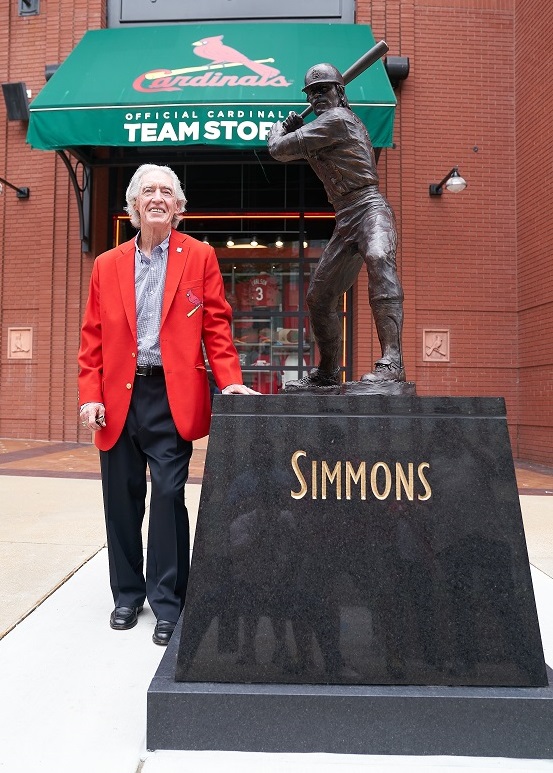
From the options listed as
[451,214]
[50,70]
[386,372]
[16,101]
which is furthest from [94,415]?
[16,101]

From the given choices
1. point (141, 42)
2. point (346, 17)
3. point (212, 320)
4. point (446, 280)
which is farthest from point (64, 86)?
point (212, 320)

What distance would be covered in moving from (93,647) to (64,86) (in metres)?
7.84

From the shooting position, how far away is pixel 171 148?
30.2 ft

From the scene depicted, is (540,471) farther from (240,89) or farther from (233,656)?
(233,656)

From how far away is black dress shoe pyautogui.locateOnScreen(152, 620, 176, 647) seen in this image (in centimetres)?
260

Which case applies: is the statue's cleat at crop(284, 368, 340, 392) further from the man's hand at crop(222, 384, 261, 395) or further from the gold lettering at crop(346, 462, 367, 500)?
the gold lettering at crop(346, 462, 367, 500)

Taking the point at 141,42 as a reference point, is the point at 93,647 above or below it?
below

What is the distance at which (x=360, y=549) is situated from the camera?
7.06 ft

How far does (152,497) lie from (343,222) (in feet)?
5.20

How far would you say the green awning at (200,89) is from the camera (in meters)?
7.52

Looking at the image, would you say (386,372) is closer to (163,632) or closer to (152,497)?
(152,497)

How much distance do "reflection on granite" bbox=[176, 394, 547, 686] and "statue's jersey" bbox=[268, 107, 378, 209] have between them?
1210 millimetres

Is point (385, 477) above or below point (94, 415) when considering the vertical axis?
below

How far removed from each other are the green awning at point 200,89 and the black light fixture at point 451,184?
4.18ft
